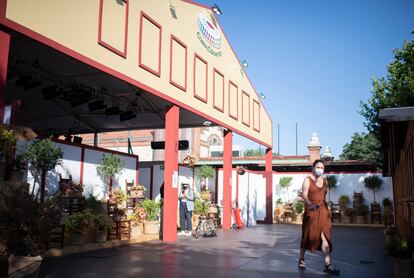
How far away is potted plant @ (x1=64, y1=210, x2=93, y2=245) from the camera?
32.2 ft

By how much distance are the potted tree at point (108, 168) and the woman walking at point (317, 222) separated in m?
7.59

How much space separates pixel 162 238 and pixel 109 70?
209 inches

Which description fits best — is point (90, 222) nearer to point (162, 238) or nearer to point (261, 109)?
point (162, 238)

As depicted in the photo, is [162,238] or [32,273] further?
[162,238]

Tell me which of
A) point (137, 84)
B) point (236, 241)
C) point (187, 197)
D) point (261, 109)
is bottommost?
point (236, 241)

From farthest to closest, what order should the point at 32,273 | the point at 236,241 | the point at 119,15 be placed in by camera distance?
1. the point at 236,241
2. the point at 119,15
3. the point at 32,273

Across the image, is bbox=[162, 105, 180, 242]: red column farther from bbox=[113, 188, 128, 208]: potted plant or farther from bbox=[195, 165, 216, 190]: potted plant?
bbox=[195, 165, 216, 190]: potted plant

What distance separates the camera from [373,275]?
6965mm

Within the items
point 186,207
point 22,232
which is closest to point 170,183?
point 186,207

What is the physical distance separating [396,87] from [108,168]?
12733 mm

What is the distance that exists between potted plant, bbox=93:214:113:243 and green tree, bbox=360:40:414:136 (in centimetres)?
1222

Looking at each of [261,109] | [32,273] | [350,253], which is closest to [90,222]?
[32,273]

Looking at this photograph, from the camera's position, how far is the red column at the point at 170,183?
12.3 metres

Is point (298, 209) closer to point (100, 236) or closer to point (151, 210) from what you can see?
point (151, 210)
